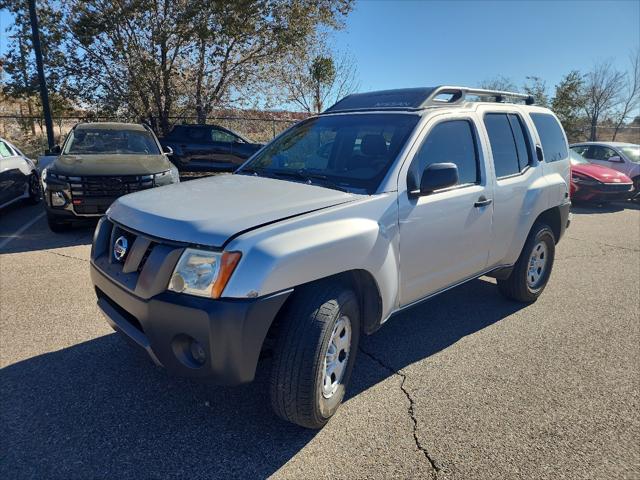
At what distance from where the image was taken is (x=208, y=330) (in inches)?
84.5

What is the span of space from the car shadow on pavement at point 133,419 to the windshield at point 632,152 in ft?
41.0

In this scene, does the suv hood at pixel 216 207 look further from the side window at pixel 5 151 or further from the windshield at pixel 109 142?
the side window at pixel 5 151

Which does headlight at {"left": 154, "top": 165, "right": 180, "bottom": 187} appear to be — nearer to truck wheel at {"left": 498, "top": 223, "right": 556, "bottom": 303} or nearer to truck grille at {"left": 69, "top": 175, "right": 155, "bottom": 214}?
truck grille at {"left": 69, "top": 175, "right": 155, "bottom": 214}

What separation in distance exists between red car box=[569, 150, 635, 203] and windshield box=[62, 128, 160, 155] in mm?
10070

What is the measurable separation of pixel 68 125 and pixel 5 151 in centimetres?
933

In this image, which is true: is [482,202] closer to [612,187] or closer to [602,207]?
[612,187]

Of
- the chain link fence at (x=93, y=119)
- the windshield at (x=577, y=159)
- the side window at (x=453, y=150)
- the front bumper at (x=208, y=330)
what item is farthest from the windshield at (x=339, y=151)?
the chain link fence at (x=93, y=119)

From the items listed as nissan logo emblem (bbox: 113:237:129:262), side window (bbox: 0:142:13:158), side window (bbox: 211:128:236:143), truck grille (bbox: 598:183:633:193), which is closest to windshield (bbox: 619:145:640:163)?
truck grille (bbox: 598:183:633:193)

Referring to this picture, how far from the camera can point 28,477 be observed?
226 cm

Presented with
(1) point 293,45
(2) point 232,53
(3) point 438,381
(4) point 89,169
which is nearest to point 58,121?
(2) point 232,53

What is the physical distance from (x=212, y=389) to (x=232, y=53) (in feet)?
46.0

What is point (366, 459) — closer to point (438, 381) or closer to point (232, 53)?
point (438, 381)

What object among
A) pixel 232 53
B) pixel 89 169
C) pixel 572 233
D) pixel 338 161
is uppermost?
pixel 232 53

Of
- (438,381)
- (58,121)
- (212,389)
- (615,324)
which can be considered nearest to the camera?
(212,389)
